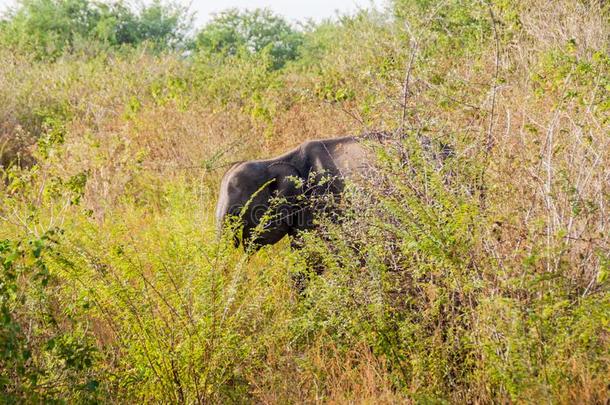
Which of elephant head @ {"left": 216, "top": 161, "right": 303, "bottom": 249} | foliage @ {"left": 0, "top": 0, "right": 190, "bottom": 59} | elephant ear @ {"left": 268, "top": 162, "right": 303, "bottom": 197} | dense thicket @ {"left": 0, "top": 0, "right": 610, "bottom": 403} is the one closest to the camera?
dense thicket @ {"left": 0, "top": 0, "right": 610, "bottom": 403}

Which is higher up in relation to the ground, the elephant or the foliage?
the foliage

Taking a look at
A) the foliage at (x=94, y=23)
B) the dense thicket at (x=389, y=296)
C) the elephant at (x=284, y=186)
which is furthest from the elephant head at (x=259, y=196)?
the foliage at (x=94, y=23)

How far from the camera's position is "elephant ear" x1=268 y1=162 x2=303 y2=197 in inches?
246

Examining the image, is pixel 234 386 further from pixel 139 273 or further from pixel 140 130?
pixel 140 130

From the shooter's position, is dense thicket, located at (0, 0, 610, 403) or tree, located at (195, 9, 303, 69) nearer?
dense thicket, located at (0, 0, 610, 403)

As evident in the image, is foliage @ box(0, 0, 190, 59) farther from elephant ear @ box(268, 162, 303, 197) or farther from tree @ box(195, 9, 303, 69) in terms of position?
elephant ear @ box(268, 162, 303, 197)

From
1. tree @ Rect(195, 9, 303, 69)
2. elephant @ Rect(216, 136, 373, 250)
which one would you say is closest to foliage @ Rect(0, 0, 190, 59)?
tree @ Rect(195, 9, 303, 69)

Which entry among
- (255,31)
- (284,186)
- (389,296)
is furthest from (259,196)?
(255,31)

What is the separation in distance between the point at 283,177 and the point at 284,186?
8cm

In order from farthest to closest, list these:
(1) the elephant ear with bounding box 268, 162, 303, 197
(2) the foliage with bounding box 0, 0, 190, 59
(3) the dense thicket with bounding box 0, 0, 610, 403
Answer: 1. (2) the foliage with bounding box 0, 0, 190, 59
2. (1) the elephant ear with bounding box 268, 162, 303, 197
3. (3) the dense thicket with bounding box 0, 0, 610, 403

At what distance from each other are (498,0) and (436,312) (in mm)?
4826

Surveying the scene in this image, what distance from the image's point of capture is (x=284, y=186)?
6246 millimetres

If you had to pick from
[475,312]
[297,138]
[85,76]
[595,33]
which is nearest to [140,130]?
[297,138]

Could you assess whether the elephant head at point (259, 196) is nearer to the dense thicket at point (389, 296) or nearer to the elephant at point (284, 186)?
the elephant at point (284, 186)
